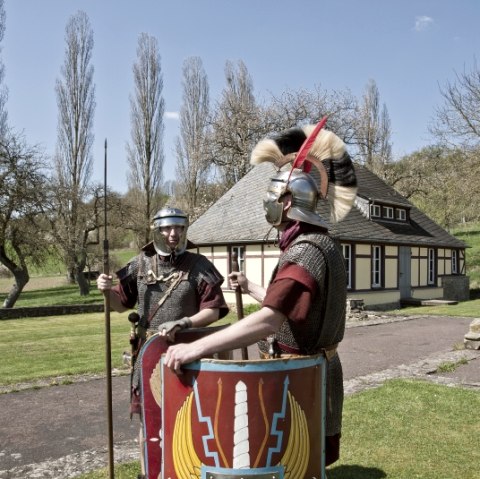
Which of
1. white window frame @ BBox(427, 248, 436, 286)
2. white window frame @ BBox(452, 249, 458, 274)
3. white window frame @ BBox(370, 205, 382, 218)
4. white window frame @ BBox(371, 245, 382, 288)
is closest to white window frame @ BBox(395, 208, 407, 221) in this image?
white window frame @ BBox(370, 205, 382, 218)

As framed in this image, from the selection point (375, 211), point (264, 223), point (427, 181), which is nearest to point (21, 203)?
point (264, 223)

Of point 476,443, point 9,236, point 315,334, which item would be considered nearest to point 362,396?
point 476,443

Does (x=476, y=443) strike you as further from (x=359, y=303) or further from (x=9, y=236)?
(x=9, y=236)

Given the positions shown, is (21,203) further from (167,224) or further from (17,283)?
(167,224)

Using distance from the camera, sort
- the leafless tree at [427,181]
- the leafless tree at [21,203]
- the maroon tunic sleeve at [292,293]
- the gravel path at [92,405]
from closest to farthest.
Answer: the maroon tunic sleeve at [292,293], the gravel path at [92,405], the leafless tree at [21,203], the leafless tree at [427,181]

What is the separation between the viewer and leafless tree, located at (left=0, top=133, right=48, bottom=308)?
19125 millimetres

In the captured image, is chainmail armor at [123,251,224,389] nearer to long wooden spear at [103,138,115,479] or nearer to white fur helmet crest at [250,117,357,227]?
long wooden spear at [103,138,115,479]

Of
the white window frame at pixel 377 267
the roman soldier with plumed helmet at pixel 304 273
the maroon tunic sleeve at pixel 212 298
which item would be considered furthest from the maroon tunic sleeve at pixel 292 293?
the white window frame at pixel 377 267

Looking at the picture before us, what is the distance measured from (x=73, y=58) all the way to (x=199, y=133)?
27.4 ft

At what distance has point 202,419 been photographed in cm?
216

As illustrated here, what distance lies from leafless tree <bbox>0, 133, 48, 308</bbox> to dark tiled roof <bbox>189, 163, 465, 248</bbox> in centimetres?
586

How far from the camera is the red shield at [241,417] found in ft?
6.95

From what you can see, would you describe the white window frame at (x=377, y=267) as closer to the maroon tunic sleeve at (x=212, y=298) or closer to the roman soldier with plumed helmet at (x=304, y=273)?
the maroon tunic sleeve at (x=212, y=298)

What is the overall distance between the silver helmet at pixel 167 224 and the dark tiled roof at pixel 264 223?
1488 centimetres
